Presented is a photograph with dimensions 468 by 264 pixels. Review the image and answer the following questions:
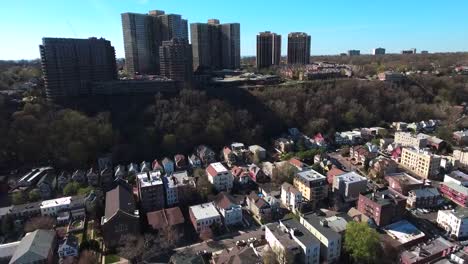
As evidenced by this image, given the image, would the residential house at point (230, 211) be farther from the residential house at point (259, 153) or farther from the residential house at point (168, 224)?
the residential house at point (259, 153)

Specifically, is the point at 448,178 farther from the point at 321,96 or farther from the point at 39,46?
the point at 39,46

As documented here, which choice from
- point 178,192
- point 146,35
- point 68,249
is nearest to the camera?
point 68,249

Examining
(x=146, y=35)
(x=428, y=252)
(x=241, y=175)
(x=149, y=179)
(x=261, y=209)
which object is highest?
(x=146, y=35)

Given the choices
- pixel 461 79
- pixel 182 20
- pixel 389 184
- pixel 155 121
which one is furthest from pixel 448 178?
pixel 182 20

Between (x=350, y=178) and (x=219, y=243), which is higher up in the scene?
(x=350, y=178)

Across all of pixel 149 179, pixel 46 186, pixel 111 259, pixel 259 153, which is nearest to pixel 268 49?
pixel 259 153

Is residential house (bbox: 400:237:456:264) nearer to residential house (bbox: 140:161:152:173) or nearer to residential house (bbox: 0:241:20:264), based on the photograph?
residential house (bbox: 140:161:152:173)

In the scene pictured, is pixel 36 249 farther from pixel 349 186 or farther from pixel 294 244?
pixel 349 186
